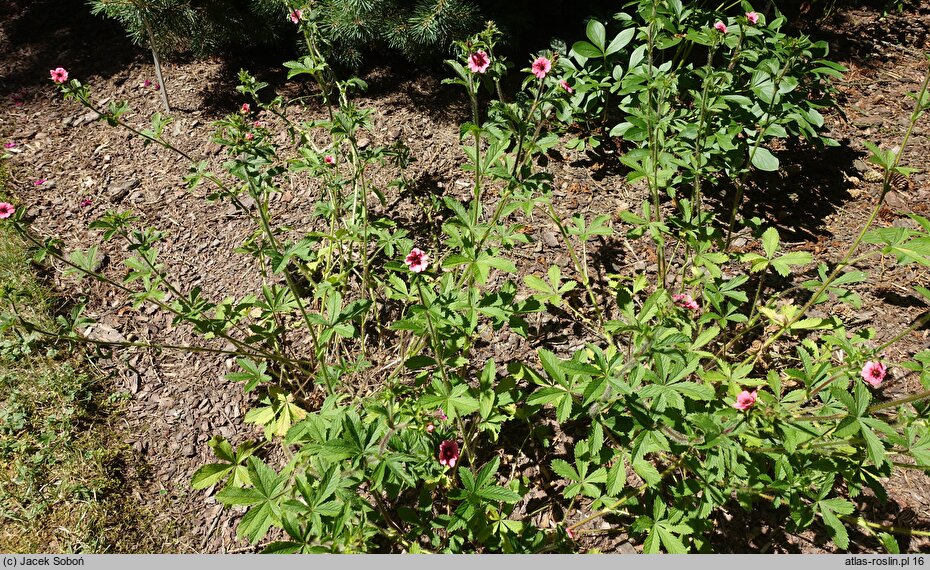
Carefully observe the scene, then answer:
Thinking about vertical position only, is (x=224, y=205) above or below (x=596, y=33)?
below

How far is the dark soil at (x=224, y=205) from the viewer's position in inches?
91.0

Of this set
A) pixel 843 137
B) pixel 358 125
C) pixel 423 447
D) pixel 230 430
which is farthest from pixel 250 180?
pixel 843 137

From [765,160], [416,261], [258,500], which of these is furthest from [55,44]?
[765,160]

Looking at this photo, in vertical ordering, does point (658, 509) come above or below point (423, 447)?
below

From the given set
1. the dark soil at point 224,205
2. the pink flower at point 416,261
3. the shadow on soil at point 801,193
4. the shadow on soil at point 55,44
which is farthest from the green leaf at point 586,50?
the shadow on soil at point 55,44

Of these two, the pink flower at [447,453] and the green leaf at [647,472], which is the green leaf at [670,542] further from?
the pink flower at [447,453]

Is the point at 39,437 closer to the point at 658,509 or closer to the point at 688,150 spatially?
the point at 658,509

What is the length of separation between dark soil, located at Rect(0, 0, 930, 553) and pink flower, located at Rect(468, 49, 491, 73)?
1267 mm

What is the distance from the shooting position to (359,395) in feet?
7.90

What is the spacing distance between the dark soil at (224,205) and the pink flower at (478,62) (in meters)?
1.27

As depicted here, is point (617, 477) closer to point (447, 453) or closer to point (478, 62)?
point (447, 453)

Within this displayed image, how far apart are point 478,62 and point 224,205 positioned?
2070mm

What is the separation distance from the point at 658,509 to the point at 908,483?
117 centimetres

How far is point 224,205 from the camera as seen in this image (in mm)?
3236
